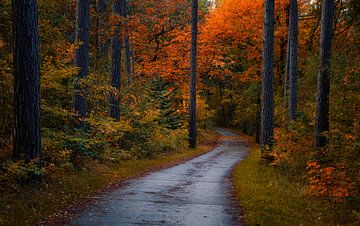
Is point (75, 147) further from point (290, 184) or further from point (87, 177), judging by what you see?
point (290, 184)

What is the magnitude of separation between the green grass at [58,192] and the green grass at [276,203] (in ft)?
13.2

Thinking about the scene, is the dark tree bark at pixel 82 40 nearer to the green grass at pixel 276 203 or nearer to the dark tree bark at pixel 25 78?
the dark tree bark at pixel 25 78

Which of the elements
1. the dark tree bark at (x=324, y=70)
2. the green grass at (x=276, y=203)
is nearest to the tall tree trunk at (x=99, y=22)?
the green grass at (x=276, y=203)

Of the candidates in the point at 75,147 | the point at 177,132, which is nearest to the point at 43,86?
the point at 75,147

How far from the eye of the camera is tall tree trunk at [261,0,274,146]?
18391mm

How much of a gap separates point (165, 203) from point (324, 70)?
303 inches

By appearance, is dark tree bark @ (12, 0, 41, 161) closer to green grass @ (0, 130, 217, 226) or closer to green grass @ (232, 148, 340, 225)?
green grass @ (0, 130, 217, 226)

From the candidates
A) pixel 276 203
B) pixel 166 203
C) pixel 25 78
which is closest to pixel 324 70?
pixel 276 203

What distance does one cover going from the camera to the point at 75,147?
43.2 feet

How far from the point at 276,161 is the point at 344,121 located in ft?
12.3

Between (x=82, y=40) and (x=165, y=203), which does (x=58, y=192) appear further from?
(x=82, y=40)

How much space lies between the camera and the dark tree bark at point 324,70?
44.7 feet

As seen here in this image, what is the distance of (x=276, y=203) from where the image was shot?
32.6 ft

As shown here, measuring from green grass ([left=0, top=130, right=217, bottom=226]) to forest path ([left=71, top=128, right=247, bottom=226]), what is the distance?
652mm
